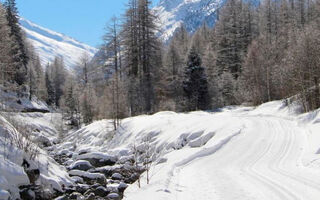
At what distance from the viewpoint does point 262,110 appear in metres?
27.0

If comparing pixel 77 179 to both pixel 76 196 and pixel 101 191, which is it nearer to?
pixel 101 191

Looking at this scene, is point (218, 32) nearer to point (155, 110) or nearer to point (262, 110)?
point (155, 110)

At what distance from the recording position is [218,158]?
14109mm

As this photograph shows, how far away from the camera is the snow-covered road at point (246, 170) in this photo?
8.62 m

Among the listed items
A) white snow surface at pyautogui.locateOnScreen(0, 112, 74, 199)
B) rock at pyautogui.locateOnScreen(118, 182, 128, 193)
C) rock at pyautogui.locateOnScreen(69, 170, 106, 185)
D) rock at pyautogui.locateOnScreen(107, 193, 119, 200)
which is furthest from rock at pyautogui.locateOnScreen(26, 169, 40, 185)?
rock at pyautogui.locateOnScreen(69, 170, 106, 185)

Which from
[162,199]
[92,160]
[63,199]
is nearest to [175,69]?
[92,160]

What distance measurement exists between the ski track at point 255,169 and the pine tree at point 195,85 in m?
20.0

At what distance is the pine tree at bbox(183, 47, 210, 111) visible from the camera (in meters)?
39.3

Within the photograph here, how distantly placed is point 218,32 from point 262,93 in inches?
941

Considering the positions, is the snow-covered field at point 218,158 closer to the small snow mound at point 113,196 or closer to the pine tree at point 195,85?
the small snow mound at point 113,196

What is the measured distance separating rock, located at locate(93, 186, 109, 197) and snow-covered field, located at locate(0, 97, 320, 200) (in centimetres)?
49

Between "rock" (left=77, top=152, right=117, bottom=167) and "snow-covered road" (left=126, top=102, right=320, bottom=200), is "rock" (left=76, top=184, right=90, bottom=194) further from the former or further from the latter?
"rock" (left=77, top=152, right=117, bottom=167)

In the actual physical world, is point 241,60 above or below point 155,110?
above

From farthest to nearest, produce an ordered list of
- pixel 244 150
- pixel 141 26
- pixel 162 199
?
1. pixel 141 26
2. pixel 244 150
3. pixel 162 199
